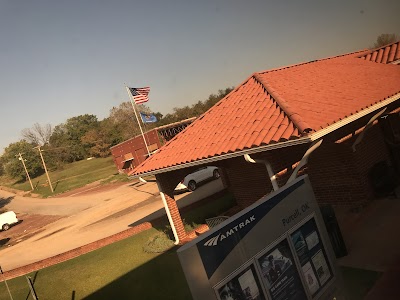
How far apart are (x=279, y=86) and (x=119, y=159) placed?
3807 centimetres

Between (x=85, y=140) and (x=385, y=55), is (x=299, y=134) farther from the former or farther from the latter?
(x=85, y=140)

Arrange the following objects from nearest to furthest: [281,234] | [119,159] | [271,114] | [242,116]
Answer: [281,234]
[271,114]
[242,116]
[119,159]

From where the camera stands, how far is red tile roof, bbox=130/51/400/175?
25.5ft

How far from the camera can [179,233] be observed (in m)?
12.5

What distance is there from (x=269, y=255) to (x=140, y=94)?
1829cm

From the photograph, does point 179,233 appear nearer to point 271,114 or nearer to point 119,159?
point 271,114

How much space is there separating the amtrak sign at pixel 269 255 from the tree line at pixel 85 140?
63079 mm

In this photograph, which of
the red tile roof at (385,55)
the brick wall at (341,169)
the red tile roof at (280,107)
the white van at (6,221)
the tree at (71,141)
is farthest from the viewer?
the tree at (71,141)

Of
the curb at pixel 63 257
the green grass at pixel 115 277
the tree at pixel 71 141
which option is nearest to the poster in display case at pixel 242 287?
the green grass at pixel 115 277

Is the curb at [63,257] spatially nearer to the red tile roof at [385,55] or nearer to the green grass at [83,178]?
the red tile roof at [385,55]

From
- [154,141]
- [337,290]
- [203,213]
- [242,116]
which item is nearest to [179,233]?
[203,213]

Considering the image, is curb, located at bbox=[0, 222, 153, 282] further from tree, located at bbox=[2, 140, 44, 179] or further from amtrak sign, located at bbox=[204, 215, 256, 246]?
tree, located at bbox=[2, 140, 44, 179]

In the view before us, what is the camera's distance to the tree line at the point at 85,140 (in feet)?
234

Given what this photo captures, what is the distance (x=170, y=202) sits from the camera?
1246 centimetres
